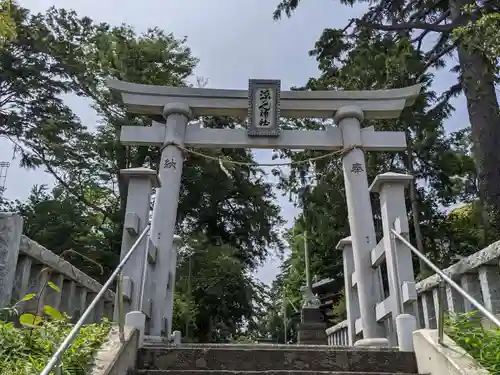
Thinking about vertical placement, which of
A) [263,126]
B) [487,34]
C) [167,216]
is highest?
[487,34]

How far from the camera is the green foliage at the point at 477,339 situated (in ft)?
8.04

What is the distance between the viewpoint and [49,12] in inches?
560

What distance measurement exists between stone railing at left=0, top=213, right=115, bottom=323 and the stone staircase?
827 millimetres

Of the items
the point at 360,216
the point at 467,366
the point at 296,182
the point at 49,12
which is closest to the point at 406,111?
the point at 296,182

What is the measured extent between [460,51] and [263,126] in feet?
18.5

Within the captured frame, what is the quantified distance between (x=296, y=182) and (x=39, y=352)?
31.9 feet

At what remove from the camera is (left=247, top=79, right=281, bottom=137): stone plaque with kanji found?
19.9ft

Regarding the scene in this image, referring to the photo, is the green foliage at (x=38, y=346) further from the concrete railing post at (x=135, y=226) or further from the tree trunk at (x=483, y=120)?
the tree trunk at (x=483, y=120)

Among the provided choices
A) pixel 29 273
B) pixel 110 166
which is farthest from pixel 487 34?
pixel 110 166

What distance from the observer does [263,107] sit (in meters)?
6.17

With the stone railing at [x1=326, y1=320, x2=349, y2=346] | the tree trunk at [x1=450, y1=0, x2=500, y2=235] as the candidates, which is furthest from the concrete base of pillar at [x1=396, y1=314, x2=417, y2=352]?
the tree trunk at [x1=450, y1=0, x2=500, y2=235]

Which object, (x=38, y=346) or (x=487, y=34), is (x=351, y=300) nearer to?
(x=487, y=34)

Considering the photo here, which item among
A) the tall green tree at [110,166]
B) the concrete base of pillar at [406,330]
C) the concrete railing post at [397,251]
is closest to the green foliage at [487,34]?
the concrete railing post at [397,251]

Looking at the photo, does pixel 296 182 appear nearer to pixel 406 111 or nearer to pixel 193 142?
pixel 406 111
